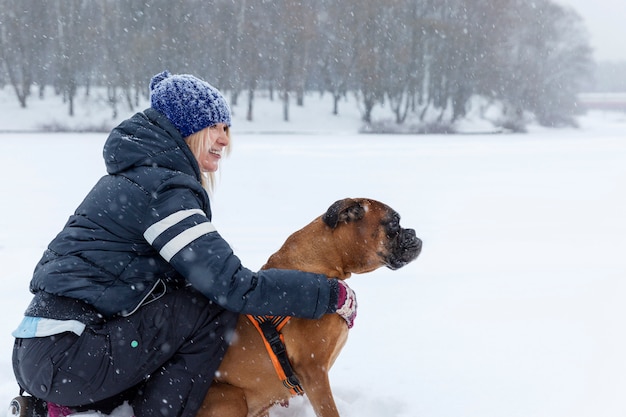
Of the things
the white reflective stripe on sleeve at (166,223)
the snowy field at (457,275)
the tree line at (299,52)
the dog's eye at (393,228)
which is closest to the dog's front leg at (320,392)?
→ the snowy field at (457,275)

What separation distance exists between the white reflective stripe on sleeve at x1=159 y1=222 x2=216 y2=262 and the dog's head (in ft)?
2.50

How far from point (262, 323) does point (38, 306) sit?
0.97 metres

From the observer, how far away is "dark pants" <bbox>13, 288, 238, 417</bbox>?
8.38 ft

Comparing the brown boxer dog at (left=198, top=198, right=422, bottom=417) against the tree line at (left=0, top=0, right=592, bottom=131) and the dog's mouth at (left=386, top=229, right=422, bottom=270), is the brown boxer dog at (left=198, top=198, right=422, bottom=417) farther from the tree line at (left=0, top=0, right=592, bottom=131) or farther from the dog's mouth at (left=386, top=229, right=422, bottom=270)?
the tree line at (left=0, top=0, right=592, bottom=131)

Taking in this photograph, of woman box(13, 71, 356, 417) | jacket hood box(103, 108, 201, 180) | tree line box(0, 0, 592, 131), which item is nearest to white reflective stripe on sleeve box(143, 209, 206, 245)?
woman box(13, 71, 356, 417)

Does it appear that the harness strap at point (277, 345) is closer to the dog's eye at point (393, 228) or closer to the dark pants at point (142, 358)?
the dark pants at point (142, 358)

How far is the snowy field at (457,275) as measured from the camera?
357cm

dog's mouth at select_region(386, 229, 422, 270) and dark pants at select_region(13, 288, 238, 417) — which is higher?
dog's mouth at select_region(386, 229, 422, 270)

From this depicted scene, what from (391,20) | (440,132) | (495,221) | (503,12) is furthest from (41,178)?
(503,12)

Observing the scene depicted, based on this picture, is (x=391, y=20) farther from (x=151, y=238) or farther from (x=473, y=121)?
(x=151, y=238)

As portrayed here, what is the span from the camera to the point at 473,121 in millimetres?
47219

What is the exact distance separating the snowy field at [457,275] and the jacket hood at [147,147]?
152cm

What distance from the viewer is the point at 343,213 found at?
10.1ft

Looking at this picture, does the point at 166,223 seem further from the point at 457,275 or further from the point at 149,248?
the point at 457,275
